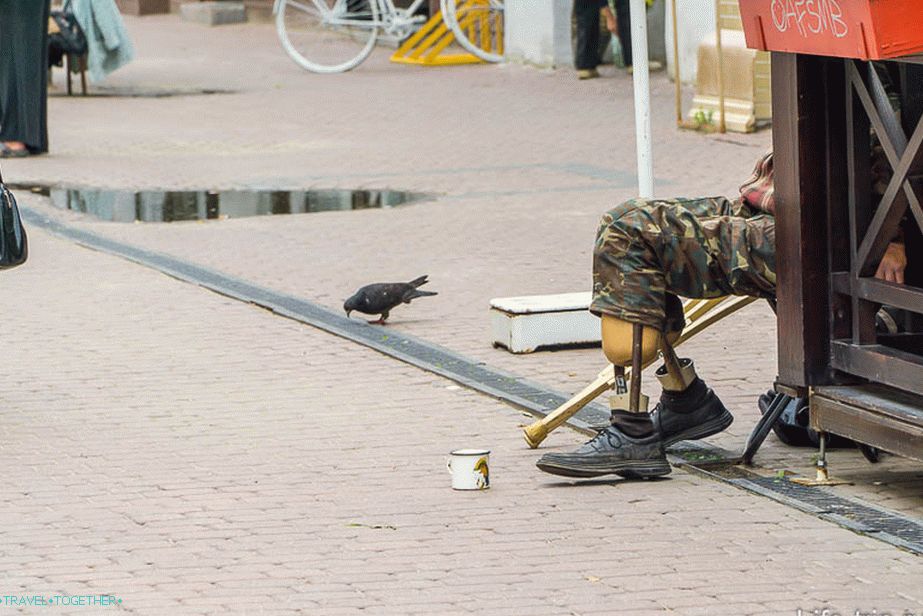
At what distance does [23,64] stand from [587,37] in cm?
674

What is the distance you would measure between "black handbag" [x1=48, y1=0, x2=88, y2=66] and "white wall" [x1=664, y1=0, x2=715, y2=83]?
549 cm

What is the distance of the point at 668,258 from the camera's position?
5449 millimetres

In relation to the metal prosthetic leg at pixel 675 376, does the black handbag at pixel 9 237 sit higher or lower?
higher

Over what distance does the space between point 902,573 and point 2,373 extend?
3.95 metres

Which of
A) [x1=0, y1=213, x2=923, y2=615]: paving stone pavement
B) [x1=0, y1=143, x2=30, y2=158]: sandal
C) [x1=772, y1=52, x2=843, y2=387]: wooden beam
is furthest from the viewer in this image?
[x1=0, y1=143, x2=30, y2=158]: sandal

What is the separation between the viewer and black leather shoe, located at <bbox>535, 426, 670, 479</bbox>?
5551 mm

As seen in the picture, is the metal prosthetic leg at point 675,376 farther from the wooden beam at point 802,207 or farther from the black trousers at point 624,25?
the black trousers at point 624,25

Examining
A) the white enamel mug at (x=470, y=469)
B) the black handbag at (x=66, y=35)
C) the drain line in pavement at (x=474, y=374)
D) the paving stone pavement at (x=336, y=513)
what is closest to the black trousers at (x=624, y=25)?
the black handbag at (x=66, y=35)

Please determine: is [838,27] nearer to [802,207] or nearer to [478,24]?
[802,207]

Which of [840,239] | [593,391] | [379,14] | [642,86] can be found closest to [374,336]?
[642,86]

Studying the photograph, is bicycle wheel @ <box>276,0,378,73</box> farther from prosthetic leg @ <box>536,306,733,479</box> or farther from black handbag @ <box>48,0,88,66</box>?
prosthetic leg @ <box>536,306,733,479</box>

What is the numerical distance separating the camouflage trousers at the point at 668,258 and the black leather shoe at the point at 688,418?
417mm

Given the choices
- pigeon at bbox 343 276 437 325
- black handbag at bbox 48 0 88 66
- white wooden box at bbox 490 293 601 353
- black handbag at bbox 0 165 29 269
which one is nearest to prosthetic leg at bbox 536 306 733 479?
white wooden box at bbox 490 293 601 353

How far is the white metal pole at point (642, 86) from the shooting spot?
6973mm
